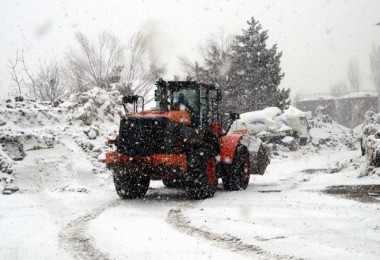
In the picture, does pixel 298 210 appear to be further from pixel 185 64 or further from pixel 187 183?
pixel 185 64

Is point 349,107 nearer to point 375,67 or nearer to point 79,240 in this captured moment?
point 375,67

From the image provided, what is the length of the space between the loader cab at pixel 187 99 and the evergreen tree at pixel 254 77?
90.9 ft

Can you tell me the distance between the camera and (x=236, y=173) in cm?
1119

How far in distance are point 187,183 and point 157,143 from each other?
3.52 ft

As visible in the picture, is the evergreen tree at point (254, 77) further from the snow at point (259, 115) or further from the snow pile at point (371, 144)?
the snow pile at point (371, 144)

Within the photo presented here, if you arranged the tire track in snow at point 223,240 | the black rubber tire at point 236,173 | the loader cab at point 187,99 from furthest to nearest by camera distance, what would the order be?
the black rubber tire at point 236,173 → the loader cab at point 187,99 → the tire track in snow at point 223,240

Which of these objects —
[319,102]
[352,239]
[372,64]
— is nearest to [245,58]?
[352,239]

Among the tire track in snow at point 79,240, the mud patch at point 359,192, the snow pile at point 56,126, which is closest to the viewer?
the tire track in snow at point 79,240

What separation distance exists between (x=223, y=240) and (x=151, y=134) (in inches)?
159

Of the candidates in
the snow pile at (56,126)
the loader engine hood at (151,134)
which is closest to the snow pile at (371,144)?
the loader engine hood at (151,134)

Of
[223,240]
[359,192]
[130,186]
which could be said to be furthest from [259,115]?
[223,240]

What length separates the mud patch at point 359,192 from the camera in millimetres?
8842

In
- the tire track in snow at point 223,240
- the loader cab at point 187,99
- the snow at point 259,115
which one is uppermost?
the snow at point 259,115

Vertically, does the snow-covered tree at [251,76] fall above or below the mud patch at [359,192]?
above
